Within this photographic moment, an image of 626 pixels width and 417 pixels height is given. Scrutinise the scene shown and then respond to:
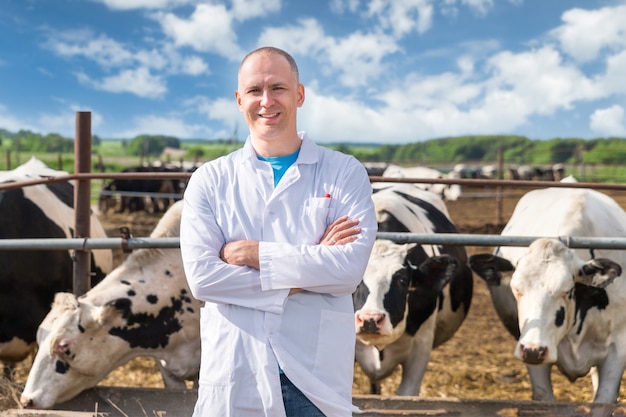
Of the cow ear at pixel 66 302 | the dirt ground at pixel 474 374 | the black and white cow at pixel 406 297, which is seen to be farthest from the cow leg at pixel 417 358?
the cow ear at pixel 66 302

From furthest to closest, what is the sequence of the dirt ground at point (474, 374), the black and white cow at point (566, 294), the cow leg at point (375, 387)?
the dirt ground at point (474, 374), the cow leg at point (375, 387), the black and white cow at point (566, 294)

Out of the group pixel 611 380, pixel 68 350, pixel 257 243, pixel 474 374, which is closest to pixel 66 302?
pixel 68 350

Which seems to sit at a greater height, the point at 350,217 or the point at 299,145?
the point at 299,145

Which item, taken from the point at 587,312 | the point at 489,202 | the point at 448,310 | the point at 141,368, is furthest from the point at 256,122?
the point at 489,202

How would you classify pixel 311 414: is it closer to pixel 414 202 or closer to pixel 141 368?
pixel 414 202

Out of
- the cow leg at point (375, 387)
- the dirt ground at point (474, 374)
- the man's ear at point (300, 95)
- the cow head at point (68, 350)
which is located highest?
the man's ear at point (300, 95)

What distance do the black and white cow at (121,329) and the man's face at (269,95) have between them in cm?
204

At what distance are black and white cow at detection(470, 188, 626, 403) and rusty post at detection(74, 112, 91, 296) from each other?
244 cm

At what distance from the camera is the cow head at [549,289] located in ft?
11.8

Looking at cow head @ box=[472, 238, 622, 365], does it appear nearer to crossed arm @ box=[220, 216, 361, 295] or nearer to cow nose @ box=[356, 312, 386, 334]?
cow nose @ box=[356, 312, 386, 334]

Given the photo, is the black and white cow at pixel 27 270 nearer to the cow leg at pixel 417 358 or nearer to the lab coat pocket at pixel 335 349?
the cow leg at pixel 417 358

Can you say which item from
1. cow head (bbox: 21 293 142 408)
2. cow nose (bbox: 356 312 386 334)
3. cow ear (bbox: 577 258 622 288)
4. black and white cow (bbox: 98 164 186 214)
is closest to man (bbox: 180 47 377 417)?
cow nose (bbox: 356 312 386 334)

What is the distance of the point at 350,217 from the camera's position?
2.35 m

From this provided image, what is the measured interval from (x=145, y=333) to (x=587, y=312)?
2639 mm
